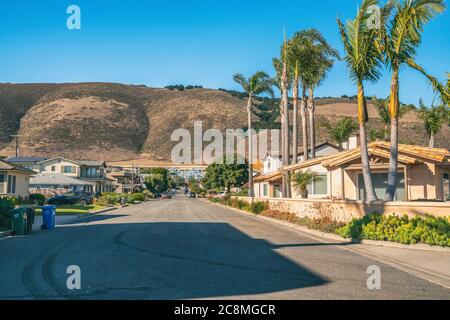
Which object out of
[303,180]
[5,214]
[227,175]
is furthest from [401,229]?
[227,175]

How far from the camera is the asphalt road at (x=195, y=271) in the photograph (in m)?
8.12

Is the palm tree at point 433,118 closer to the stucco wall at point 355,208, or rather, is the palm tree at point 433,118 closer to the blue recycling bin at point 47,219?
the stucco wall at point 355,208

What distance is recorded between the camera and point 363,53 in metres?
18.7

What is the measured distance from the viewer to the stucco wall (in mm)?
15688

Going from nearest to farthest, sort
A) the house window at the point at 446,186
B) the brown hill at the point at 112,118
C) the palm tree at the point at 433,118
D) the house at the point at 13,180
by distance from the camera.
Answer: the house window at the point at 446,186
the house at the point at 13,180
the palm tree at the point at 433,118
the brown hill at the point at 112,118

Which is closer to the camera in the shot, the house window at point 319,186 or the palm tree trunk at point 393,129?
the palm tree trunk at point 393,129

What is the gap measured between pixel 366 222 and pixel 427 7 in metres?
8.38

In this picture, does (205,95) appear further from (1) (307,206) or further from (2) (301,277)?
(2) (301,277)

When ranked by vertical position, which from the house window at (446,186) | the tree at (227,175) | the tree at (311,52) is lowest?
the house window at (446,186)

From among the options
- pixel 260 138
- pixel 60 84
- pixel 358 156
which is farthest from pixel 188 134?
pixel 358 156

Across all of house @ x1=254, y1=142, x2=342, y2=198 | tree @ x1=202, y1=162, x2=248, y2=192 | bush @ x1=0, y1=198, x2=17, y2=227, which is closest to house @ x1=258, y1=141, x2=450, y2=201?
house @ x1=254, y1=142, x2=342, y2=198

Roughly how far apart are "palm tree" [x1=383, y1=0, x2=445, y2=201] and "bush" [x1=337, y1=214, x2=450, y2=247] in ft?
6.42

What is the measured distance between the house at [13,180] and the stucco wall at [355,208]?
87.4 ft

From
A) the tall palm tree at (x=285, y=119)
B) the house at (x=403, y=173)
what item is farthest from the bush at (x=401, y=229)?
the tall palm tree at (x=285, y=119)
